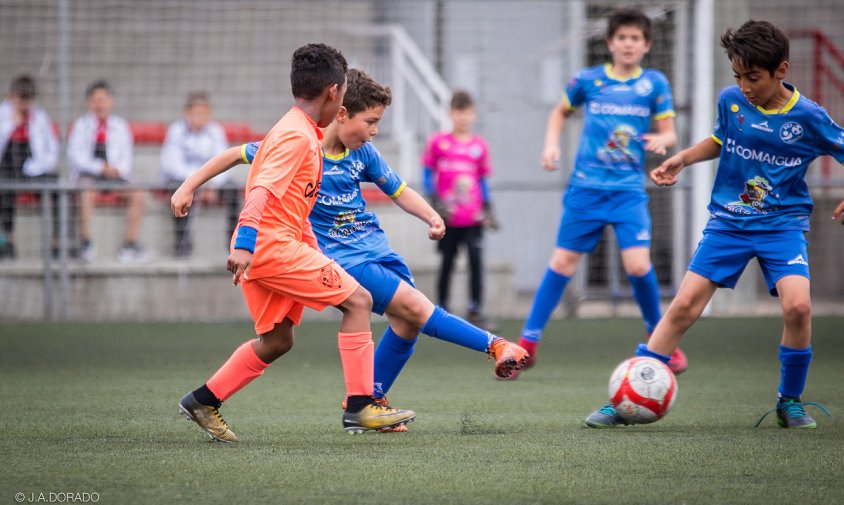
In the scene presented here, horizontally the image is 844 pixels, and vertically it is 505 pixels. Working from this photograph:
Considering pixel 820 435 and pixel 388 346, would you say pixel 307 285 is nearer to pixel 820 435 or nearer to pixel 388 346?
pixel 388 346

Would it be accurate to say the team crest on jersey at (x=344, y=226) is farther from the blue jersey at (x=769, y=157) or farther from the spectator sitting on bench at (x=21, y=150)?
the spectator sitting on bench at (x=21, y=150)

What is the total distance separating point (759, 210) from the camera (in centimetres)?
470

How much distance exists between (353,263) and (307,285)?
555 mm

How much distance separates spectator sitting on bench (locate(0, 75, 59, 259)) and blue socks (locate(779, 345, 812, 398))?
749 centimetres

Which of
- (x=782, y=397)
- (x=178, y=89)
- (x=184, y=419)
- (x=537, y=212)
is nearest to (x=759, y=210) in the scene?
(x=782, y=397)

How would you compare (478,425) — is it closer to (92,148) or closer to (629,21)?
(629,21)

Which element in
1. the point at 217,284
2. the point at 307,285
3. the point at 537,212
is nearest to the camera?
the point at 307,285

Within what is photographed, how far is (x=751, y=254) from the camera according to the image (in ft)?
15.4

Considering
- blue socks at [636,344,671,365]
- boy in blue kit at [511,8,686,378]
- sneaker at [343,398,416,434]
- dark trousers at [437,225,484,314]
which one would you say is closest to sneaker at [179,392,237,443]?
sneaker at [343,398,416,434]

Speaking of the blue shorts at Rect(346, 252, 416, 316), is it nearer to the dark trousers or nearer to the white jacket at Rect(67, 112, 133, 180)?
the dark trousers

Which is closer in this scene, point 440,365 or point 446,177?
point 440,365

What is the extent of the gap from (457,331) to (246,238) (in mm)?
1064

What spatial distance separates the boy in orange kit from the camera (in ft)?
13.6

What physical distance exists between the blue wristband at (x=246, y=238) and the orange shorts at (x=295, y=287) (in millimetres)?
273
